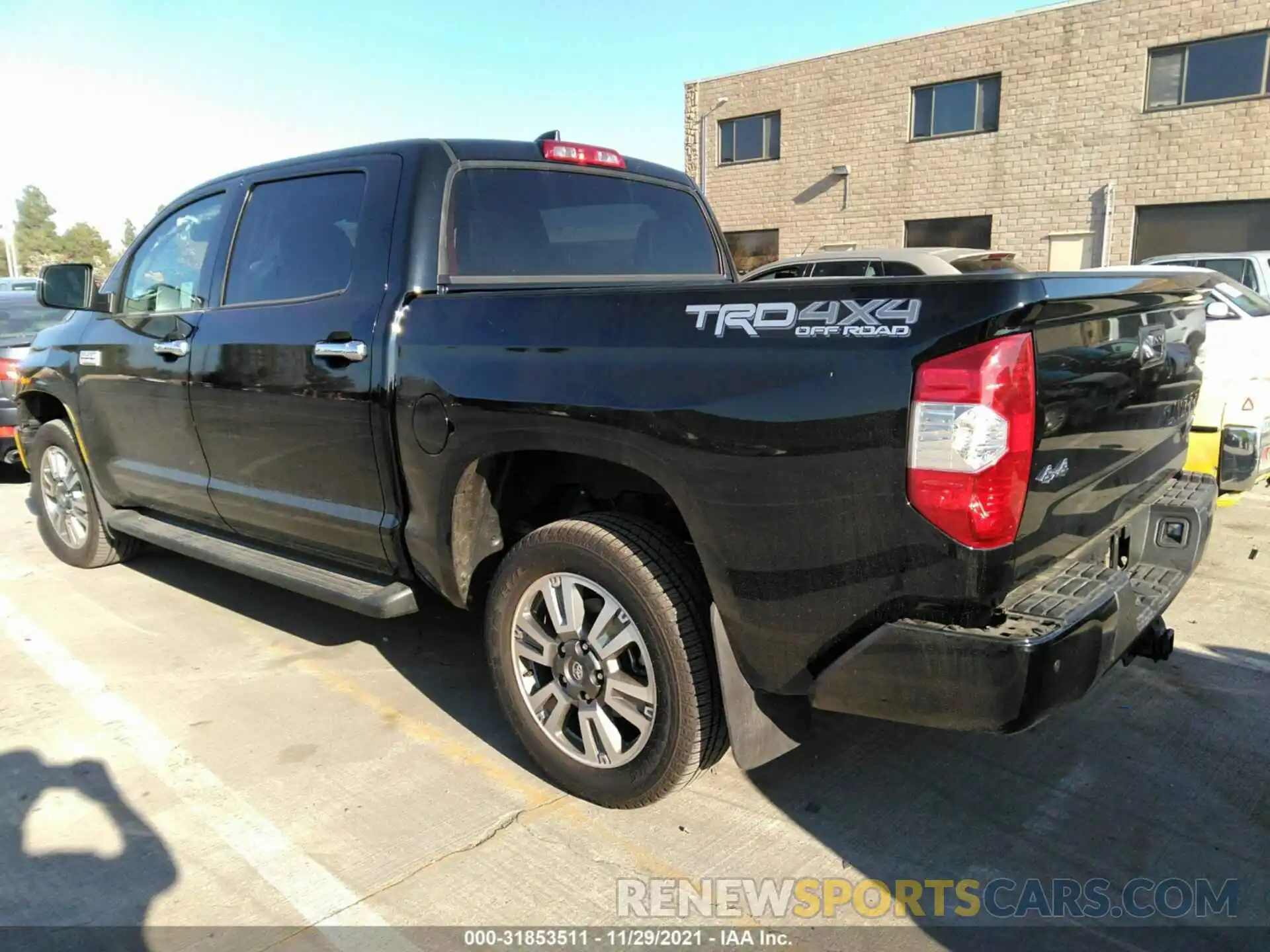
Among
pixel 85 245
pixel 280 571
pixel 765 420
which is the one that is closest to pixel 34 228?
pixel 85 245

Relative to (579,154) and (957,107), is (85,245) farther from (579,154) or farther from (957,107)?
(579,154)

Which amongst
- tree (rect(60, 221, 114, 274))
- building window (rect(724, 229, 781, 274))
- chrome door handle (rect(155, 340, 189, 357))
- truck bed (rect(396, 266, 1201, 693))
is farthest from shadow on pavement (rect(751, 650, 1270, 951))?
tree (rect(60, 221, 114, 274))

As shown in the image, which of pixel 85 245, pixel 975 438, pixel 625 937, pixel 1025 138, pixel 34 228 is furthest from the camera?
pixel 34 228

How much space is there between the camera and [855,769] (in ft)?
10.4

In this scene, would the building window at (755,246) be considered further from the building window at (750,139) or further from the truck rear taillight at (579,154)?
the truck rear taillight at (579,154)

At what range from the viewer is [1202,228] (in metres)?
18.7


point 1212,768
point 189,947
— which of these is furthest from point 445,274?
point 1212,768

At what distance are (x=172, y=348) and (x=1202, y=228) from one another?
67.0 feet

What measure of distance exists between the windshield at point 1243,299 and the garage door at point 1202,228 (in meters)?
12.5

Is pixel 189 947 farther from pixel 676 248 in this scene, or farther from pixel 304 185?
pixel 676 248

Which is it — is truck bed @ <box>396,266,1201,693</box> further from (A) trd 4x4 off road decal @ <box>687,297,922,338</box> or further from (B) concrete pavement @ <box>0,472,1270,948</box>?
(B) concrete pavement @ <box>0,472,1270,948</box>

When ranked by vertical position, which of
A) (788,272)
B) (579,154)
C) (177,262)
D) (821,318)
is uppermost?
(579,154)

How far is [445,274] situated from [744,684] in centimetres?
175

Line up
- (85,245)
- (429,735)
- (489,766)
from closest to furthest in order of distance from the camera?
(489,766) < (429,735) < (85,245)
